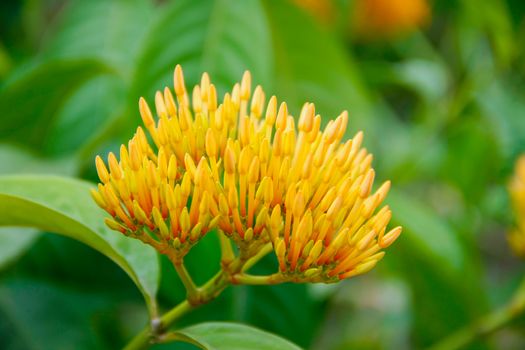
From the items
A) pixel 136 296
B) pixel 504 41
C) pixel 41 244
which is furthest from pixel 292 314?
pixel 504 41

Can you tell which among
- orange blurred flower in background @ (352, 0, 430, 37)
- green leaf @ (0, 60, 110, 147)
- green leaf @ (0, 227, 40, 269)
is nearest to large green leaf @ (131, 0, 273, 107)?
green leaf @ (0, 60, 110, 147)

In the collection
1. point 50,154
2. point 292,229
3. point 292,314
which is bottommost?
point 292,314

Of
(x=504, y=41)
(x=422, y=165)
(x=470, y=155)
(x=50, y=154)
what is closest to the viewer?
(x=50, y=154)

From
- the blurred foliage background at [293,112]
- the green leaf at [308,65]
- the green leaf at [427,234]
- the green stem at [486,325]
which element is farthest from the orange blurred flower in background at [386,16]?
the green stem at [486,325]

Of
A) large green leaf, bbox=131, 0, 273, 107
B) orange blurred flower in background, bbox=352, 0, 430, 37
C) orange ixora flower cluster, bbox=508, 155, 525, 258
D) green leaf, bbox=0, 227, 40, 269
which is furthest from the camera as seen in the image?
orange blurred flower in background, bbox=352, 0, 430, 37

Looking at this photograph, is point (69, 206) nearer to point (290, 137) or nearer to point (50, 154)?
point (290, 137)

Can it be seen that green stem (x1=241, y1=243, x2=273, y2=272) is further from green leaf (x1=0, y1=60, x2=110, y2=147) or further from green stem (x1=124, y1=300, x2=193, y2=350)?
green leaf (x1=0, y1=60, x2=110, y2=147)
